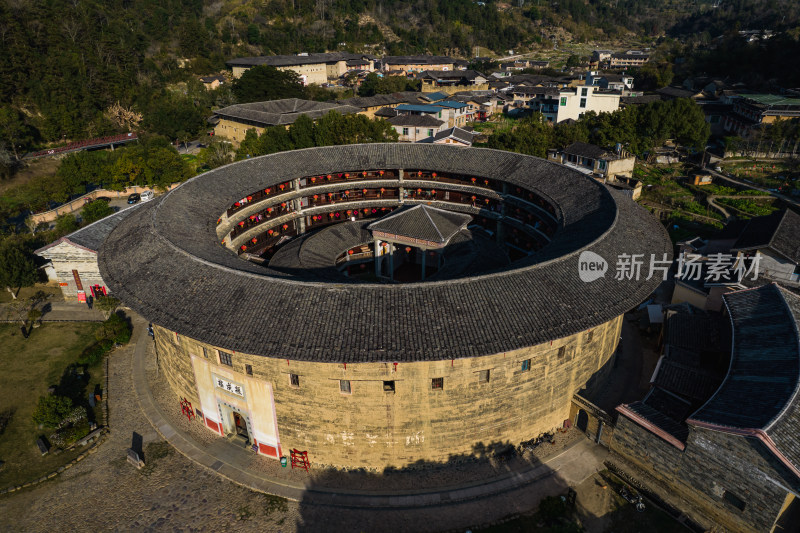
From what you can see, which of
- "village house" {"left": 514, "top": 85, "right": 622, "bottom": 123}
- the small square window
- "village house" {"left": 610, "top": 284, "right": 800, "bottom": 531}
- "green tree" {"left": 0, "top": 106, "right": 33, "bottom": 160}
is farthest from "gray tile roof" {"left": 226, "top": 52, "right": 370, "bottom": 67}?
the small square window

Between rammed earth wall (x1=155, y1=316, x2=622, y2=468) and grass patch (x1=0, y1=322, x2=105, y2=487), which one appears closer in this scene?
rammed earth wall (x1=155, y1=316, x2=622, y2=468)

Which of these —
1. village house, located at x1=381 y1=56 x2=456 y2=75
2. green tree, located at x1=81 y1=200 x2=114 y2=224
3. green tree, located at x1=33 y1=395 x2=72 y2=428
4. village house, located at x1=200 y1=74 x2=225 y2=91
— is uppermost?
village house, located at x1=381 y1=56 x2=456 y2=75

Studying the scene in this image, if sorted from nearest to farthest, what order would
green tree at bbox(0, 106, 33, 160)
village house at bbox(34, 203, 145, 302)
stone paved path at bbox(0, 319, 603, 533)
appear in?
stone paved path at bbox(0, 319, 603, 533), village house at bbox(34, 203, 145, 302), green tree at bbox(0, 106, 33, 160)

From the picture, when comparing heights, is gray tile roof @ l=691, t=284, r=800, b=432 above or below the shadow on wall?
above

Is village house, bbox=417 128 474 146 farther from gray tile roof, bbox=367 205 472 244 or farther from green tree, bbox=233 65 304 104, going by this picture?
gray tile roof, bbox=367 205 472 244

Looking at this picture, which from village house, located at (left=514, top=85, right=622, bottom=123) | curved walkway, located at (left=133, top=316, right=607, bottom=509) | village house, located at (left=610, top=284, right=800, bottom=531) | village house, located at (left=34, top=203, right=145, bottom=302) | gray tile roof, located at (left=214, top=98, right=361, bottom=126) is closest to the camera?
village house, located at (left=610, top=284, right=800, bottom=531)

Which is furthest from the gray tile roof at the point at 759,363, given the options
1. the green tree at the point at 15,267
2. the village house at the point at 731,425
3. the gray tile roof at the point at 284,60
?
the gray tile roof at the point at 284,60

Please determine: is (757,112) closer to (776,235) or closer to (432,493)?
(776,235)

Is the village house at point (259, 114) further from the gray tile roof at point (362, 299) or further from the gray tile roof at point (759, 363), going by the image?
the gray tile roof at point (759, 363)
